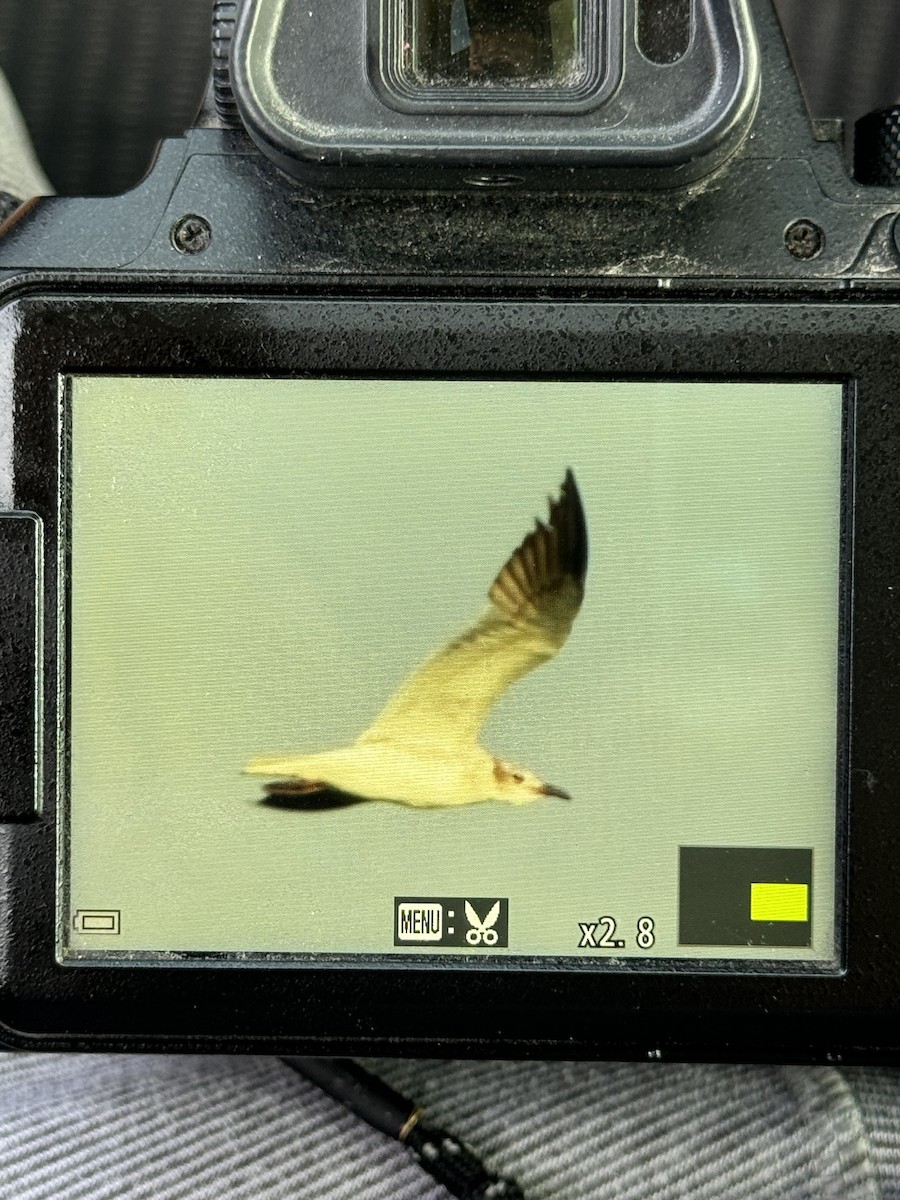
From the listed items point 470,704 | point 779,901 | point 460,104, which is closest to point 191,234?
point 460,104

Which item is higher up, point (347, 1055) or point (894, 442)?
point (894, 442)

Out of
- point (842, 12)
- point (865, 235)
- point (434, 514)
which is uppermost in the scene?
point (842, 12)

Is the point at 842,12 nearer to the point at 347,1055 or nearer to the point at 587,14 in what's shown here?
the point at 587,14

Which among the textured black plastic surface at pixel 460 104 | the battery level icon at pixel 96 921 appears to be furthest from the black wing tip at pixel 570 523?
the battery level icon at pixel 96 921

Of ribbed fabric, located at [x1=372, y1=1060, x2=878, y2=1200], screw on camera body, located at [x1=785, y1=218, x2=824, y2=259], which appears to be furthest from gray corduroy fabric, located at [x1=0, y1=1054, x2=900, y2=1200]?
screw on camera body, located at [x1=785, y1=218, x2=824, y2=259]

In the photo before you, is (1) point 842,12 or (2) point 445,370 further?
(1) point 842,12

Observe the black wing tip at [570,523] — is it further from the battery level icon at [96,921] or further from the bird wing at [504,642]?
the battery level icon at [96,921]

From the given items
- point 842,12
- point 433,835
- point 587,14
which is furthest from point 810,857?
point 842,12

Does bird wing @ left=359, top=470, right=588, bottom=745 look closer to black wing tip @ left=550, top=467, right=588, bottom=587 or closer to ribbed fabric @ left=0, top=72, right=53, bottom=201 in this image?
black wing tip @ left=550, top=467, right=588, bottom=587
